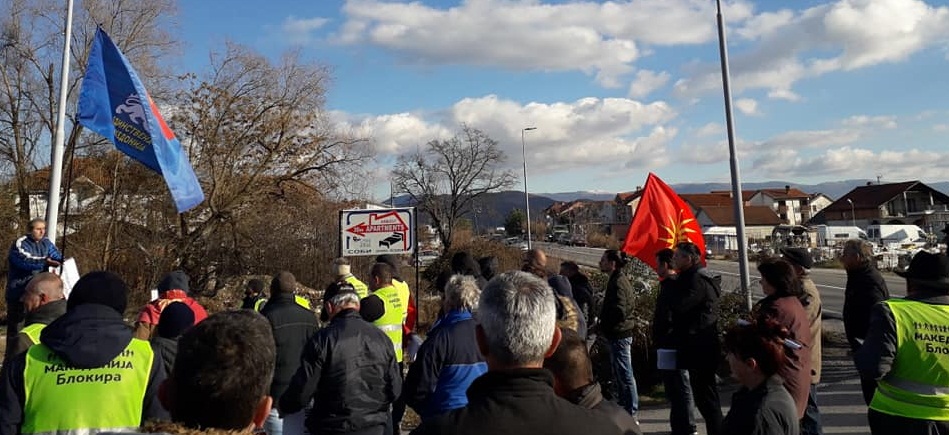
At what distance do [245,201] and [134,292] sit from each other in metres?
4.45

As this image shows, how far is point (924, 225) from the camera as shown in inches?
2906

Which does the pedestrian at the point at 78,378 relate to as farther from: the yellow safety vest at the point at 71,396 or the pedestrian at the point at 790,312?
the pedestrian at the point at 790,312

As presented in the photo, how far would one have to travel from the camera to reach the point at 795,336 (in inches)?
167

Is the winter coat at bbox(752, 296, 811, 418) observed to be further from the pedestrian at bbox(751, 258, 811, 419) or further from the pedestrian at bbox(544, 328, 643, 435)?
the pedestrian at bbox(544, 328, 643, 435)

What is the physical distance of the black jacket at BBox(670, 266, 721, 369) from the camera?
5.37 meters

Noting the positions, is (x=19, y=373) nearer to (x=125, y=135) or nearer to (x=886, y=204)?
(x=125, y=135)

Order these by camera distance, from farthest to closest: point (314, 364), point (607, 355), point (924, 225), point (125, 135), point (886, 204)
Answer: point (886, 204), point (924, 225), point (607, 355), point (125, 135), point (314, 364)

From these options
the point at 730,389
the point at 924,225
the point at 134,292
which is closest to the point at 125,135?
the point at 730,389

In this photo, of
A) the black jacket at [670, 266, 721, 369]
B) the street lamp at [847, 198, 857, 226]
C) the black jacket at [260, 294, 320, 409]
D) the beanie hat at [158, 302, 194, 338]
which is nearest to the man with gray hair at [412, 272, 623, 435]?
the beanie hat at [158, 302, 194, 338]

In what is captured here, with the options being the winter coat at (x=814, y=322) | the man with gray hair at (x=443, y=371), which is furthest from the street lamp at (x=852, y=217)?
the man with gray hair at (x=443, y=371)

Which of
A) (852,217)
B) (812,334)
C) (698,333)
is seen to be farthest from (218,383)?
(852,217)

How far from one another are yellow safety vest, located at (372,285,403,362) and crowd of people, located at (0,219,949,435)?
0.06m

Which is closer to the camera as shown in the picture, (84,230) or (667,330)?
(667,330)

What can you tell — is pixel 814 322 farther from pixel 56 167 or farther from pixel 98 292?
pixel 56 167
